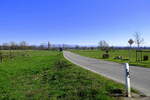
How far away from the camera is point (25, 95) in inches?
330

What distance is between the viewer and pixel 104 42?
123 m

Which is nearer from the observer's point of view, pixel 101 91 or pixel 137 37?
pixel 101 91

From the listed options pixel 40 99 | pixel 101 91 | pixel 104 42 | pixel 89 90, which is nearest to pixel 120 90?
pixel 101 91

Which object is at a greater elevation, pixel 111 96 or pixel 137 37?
pixel 137 37

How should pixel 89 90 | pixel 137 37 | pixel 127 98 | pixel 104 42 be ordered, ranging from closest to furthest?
pixel 127 98, pixel 89 90, pixel 137 37, pixel 104 42

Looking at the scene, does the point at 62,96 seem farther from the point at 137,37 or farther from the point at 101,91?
the point at 137,37

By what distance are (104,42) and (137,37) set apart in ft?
204

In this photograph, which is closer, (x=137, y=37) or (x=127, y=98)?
(x=127, y=98)

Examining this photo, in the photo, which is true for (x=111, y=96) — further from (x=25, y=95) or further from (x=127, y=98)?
(x=25, y=95)

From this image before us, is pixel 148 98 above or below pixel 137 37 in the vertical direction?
below

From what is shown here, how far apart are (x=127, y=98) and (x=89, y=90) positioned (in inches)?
67.1

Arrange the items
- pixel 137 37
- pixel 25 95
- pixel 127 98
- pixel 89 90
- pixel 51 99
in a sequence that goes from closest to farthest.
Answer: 1. pixel 127 98
2. pixel 51 99
3. pixel 89 90
4. pixel 25 95
5. pixel 137 37

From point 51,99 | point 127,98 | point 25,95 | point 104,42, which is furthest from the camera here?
point 104,42

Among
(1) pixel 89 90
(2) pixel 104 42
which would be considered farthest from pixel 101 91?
(2) pixel 104 42
